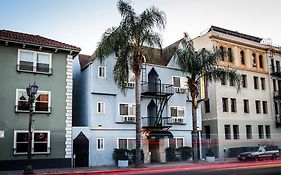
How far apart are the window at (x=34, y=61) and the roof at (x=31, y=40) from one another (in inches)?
32.6

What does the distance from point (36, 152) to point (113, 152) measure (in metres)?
6.61

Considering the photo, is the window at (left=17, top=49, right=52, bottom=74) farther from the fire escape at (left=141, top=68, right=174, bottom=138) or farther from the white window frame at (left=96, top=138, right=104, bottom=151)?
the fire escape at (left=141, top=68, right=174, bottom=138)

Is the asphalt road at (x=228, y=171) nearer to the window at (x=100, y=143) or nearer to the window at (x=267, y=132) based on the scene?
the window at (x=100, y=143)

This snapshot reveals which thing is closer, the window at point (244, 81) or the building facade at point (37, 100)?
the building facade at point (37, 100)

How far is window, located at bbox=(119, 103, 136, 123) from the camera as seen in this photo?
29703 mm

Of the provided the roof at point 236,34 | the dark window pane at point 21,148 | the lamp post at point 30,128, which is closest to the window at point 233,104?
the roof at point 236,34

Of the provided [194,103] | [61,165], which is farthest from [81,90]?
[194,103]

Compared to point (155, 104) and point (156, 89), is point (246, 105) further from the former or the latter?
point (156, 89)

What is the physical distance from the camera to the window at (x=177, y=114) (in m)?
32.7

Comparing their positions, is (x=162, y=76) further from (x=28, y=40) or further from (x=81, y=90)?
(x=28, y=40)

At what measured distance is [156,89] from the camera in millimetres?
31328

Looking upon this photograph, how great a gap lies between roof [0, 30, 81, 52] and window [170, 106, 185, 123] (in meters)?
11.3

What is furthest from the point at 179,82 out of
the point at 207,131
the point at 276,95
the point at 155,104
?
the point at 276,95

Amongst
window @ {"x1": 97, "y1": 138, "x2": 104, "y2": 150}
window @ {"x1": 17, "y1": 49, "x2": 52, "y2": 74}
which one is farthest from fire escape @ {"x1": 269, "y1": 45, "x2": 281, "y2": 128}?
window @ {"x1": 17, "y1": 49, "x2": 52, "y2": 74}
